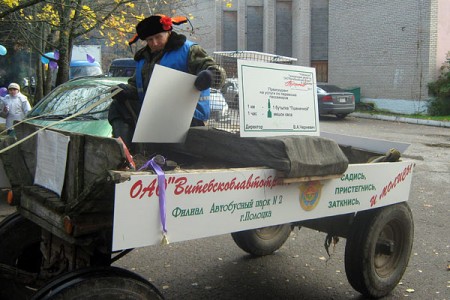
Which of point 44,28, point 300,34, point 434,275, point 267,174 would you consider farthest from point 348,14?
point 267,174

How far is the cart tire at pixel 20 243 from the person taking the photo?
10.9 feet

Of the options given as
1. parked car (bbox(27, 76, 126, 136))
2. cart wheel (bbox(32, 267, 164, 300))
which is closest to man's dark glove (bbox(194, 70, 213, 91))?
cart wheel (bbox(32, 267, 164, 300))

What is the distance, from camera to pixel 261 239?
512cm

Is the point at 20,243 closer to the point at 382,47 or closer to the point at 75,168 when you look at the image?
the point at 75,168

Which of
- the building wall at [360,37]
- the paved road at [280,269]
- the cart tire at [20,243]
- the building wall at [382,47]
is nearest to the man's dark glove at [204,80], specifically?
the cart tire at [20,243]

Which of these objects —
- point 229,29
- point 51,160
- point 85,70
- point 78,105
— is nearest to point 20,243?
point 51,160

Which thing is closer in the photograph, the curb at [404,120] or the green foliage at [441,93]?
the curb at [404,120]

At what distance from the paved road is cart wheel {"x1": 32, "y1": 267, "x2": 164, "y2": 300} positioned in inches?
73.4

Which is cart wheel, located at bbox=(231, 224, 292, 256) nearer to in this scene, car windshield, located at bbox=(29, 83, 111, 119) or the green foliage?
car windshield, located at bbox=(29, 83, 111, 119)

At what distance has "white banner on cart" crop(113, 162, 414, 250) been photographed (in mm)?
2346

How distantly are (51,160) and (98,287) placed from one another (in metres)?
0.90

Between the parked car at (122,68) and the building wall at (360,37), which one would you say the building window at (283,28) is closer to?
the building wall at (360,37)

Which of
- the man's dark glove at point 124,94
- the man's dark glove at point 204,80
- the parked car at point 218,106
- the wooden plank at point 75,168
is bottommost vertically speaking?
the wooden plank at point 75,168

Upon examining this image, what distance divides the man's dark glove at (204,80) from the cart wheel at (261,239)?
216 centimetres
